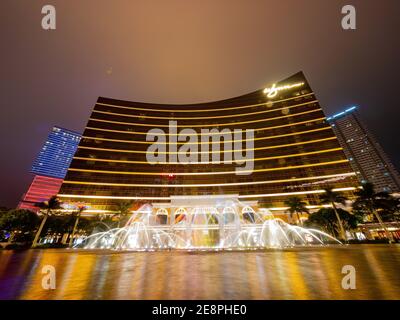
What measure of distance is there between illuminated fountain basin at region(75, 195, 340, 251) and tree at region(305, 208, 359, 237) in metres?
2.46

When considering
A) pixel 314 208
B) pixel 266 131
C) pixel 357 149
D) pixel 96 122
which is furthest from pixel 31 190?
pixel 357 149

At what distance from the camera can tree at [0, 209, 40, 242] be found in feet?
123

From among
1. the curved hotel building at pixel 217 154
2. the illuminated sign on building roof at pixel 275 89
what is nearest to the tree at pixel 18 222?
the curved hotel building at pixel 217 154

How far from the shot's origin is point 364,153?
6235 inches

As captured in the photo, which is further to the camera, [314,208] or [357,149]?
[357,149]

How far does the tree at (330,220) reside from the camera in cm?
4200

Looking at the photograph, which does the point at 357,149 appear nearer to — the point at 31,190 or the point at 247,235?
the point at 247,235

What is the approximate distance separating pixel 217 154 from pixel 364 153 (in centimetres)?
15806

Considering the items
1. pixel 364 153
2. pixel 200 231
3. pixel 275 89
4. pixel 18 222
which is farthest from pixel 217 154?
pixel 364 153

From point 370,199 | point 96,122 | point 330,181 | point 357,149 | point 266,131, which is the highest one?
point 357,149

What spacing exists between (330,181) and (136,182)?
209ft

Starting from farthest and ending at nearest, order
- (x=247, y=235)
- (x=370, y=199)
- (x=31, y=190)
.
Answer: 1. (x=31, y=190)
2. (x=247, y=235)
3. (x=370, y=199)
